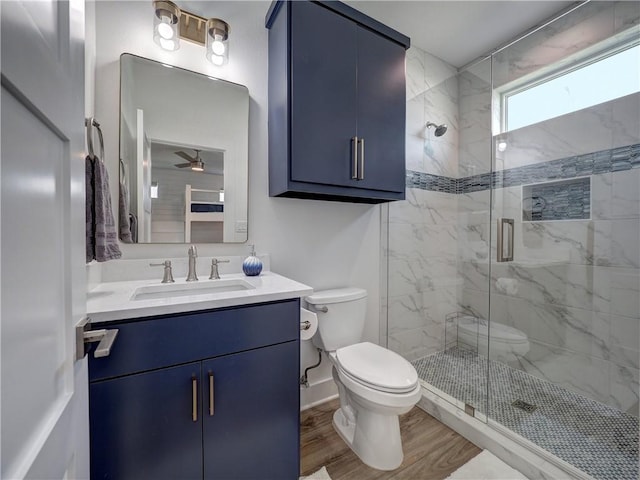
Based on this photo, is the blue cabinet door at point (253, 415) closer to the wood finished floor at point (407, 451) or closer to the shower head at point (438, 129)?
the wood finished floor at point (407, 451)

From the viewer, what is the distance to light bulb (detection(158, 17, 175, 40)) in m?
1.37

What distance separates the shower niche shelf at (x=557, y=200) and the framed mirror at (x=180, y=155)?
2033mm

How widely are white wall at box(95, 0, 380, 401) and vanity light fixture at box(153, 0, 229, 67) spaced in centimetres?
4

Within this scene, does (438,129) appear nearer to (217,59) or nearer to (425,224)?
(425,224)

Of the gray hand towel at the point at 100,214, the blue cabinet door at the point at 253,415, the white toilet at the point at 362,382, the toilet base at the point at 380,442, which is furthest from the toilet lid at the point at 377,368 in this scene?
the gray hand towel at the point at 100,214

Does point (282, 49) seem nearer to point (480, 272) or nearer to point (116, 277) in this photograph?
point (116, 277)

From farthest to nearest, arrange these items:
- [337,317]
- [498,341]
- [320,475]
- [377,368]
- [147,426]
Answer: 1. [498,341]
2. [337,317]
3. [377,368]
4. [320,475]
5. [147,426]

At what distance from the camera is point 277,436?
1.15 metres

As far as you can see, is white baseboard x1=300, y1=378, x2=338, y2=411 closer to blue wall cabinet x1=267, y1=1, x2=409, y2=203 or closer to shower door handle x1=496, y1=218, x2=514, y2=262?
blue wall cabinet x1=267, y1=1, x2=409, y2=203

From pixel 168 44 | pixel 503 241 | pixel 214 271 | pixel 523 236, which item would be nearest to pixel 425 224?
pixel 503 241

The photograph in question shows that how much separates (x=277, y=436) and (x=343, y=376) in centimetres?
42

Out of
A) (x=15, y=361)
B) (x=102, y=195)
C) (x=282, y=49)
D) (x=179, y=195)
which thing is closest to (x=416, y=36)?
(x=282, y=49)

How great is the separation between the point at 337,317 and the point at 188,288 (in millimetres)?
840

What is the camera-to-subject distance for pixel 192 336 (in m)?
0.97
